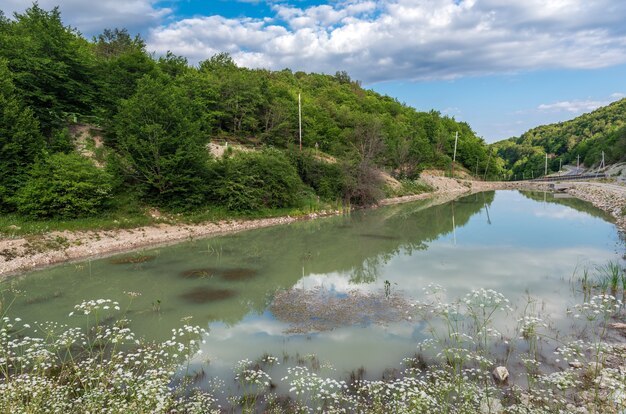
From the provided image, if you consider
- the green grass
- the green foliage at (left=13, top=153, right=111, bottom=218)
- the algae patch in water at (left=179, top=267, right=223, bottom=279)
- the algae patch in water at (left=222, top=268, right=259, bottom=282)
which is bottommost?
the algae patch in water at (left=222, top=268, right=259, bottom=282)

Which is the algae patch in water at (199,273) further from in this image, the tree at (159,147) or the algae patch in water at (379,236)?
the algae patch in water at (379,236)

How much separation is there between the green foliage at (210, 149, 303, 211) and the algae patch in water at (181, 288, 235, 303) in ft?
49.3

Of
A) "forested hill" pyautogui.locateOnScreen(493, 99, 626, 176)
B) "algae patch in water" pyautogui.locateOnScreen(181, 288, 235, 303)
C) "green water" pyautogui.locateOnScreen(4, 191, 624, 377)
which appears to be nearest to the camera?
"green water" pyautogui.locateOnScreen(4, 191, 624, 377)

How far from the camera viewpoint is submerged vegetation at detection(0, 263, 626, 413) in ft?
19.8

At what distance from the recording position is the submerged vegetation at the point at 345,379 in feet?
19.8

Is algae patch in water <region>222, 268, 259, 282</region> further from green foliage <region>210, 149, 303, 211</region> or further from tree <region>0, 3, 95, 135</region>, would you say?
tree <region>0, 3, 95, 135</region>

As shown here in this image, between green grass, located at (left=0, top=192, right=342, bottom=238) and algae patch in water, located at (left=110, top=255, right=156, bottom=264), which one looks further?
green grass, located at (left=0, top=192, right=342, bottom=238)

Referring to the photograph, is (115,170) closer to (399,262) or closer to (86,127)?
(86,127)

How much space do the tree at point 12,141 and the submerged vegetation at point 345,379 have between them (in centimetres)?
1533

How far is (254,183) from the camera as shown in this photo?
3095 centimetres

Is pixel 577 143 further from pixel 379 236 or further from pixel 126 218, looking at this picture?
pixel 126 218

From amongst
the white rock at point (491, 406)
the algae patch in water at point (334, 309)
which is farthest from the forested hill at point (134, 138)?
the white rock at point (491, 406)

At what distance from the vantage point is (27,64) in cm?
2573

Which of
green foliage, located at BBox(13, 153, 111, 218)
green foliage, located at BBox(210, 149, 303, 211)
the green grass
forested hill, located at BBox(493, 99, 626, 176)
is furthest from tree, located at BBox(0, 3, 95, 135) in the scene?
forested hill, located at BBox(493, 99, 626, 176)
